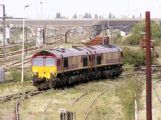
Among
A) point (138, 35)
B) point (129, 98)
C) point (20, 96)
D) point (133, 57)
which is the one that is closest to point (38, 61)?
point (20, 96)

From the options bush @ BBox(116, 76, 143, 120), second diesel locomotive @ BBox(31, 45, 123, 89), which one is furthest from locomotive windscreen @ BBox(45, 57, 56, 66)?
bush @ BBox(116, 76, 143, 120)

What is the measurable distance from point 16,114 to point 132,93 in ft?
30.3

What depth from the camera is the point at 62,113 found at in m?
16.8

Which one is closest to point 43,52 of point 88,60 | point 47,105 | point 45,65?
point 45,65

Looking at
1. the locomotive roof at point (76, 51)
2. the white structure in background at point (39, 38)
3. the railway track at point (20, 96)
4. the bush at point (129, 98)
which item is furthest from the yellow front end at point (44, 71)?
the white structure in background at point (39, 38)

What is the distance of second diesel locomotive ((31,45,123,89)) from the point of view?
36438 mm

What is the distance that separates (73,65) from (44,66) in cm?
290

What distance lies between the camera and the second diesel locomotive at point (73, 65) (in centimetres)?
3644

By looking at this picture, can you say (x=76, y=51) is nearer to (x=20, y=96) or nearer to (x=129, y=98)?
(x=20, y=96)

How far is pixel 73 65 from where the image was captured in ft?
128

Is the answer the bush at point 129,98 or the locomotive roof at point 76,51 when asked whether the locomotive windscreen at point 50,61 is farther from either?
the bush at point 129,98

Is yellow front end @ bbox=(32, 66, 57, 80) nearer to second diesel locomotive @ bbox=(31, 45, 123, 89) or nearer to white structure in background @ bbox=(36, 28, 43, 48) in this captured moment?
second diesel locomotive @ bbox=(31, 45, 123, 89)

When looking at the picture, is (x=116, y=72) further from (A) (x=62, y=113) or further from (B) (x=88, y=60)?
(A) (x=62, y=113)

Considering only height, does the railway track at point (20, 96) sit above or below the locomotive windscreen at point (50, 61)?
below
